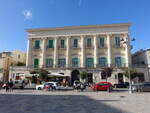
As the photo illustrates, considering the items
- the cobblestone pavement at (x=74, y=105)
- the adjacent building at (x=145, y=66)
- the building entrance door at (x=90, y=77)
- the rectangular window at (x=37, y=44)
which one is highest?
the rectangular window at (x=37, y=44)

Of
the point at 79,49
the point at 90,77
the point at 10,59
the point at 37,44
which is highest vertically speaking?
the point at 37,44

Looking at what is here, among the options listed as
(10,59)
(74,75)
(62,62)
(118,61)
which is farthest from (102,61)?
(10,59)

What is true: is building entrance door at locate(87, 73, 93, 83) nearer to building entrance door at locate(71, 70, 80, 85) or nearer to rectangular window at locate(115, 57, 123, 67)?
building entrance door at locate(71, 70, 80, 85)

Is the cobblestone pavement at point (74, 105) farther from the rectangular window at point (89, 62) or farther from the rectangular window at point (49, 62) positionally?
the rectangular window at point (49, 62)

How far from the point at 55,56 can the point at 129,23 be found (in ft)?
66.0

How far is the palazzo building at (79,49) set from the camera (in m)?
36.3

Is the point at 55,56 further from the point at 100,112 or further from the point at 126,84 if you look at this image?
the point at 100,112

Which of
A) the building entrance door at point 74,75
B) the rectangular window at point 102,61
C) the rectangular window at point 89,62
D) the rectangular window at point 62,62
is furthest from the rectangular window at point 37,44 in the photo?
the rectangular window at point 102,61

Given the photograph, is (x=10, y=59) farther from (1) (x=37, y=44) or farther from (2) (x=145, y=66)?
(2) (x=145, y=66)

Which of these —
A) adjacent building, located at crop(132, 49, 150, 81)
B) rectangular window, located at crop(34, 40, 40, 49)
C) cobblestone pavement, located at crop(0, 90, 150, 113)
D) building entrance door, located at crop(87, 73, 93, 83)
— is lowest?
cobblestone pavement, located at crop(0, 90, 150, 113)

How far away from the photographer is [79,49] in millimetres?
38375

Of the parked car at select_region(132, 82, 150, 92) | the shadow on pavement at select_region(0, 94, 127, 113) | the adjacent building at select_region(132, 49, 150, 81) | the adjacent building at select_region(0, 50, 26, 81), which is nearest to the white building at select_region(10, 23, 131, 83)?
the adjacent building at select_region(132, 49, 150, 81)

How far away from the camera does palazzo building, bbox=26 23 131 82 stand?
36.3 m

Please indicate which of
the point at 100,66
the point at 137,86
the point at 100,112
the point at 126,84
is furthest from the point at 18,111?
the point at 100,66
